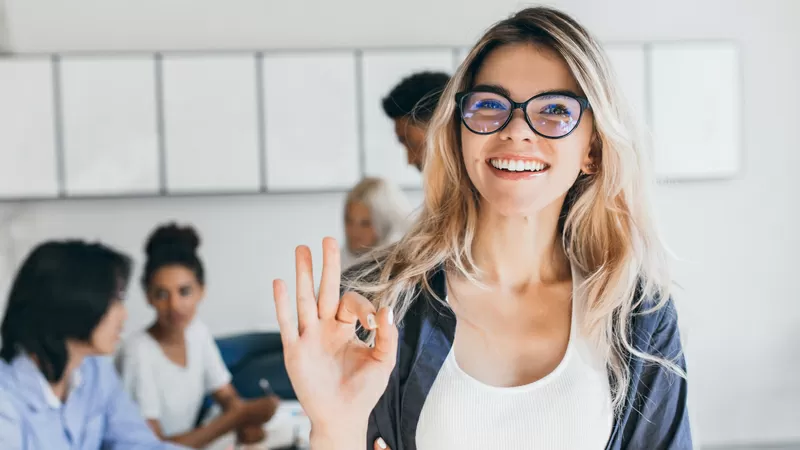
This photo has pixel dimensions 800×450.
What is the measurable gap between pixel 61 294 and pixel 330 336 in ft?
5.41

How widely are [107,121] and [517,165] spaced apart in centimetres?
374

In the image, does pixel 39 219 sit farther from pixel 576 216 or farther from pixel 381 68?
pixel 576 216

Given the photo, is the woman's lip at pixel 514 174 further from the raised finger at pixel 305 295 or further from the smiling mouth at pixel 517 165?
the raised finger at pixel 305 295

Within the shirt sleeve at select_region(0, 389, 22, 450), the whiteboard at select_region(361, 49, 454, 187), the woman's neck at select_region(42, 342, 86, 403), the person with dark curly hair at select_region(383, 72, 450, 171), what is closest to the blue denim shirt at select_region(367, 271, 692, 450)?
the person with dark curly hair at select_region(383, 72, 450, 171)

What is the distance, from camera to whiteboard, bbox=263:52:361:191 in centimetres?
464

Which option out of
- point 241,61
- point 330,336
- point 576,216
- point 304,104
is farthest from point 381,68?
point 330,336

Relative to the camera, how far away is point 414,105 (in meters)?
2.54

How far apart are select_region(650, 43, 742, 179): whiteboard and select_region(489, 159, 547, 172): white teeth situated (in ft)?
12.1

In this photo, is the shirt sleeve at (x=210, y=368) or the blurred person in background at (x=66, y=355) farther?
the shirt sleeve at (x=210, y=368)

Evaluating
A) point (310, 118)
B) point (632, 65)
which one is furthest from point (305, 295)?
point (632, 65)

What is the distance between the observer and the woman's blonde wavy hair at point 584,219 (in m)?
1.43

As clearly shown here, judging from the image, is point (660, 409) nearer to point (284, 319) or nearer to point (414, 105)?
point (284, 319)

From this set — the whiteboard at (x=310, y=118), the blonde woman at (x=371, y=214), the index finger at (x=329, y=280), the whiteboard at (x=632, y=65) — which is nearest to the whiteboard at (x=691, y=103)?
the whiteboard at (x=632, y=65)

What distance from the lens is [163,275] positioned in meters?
3.69
